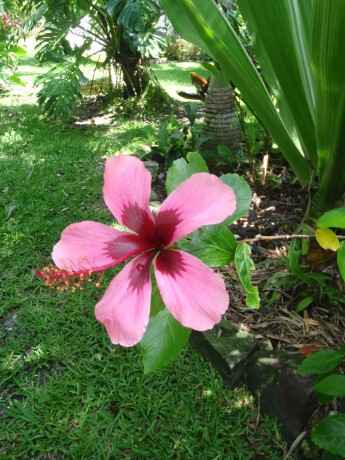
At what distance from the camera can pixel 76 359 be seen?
1.91 m

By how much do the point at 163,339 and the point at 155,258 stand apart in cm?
12

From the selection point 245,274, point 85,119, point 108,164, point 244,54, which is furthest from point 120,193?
Result: point 85,119

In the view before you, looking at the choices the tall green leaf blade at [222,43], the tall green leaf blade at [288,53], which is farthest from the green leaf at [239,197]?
the tall green leaf blade at [288,53]

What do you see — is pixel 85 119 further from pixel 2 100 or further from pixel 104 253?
pixel 104 253

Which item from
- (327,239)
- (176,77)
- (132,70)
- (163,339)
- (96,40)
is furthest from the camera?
(176,77)

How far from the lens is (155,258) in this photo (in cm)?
55

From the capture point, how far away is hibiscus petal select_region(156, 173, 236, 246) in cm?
48

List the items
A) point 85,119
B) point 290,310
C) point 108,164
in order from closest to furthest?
point 108,164
point 290,310
point 85,119

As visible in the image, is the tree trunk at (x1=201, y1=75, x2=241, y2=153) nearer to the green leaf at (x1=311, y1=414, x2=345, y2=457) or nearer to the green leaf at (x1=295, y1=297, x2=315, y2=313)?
the green leaf at (x1=295, y1=297, x2=315, y2=313)

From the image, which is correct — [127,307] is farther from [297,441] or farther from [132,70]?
[132,70]

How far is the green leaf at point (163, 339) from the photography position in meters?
0.56

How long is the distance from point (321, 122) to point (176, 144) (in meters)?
1.99

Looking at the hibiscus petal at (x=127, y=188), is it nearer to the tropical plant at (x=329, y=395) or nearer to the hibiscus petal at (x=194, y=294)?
the hibiscus petal at (x=194, y=294)

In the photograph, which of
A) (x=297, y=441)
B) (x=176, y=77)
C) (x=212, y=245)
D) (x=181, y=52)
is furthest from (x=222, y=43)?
(x=181, y=52)
